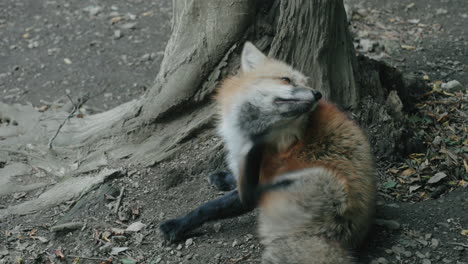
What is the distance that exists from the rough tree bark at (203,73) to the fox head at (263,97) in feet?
1.62

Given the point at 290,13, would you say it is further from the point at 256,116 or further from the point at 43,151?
the point at 43,151

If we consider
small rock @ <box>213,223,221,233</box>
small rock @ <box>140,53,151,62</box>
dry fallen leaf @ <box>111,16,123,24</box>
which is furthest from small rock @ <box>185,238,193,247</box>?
dry fallen leaf @ <box>111,16,123,24</box>

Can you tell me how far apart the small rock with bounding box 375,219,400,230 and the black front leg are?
957mm

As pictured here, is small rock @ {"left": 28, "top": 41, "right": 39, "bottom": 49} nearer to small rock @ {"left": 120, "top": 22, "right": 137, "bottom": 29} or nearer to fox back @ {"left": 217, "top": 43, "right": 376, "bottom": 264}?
small rock @ {"left": 120, "top": 22, "right": 137, "bottom": 29}

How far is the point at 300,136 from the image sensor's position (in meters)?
3.50

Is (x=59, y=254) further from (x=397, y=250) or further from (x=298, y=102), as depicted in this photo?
(x=397, y=250)

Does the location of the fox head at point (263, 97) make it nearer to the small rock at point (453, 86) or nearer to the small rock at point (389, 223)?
the small rock at point (389, 223)

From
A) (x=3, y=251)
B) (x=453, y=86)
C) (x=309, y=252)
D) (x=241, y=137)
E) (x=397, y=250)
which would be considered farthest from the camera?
(x=453, y=86)

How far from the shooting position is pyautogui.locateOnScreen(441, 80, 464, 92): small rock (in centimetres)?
554

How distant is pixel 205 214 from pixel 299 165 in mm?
894

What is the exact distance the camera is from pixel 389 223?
3.75 meters

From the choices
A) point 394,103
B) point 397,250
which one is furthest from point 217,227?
point 394,103

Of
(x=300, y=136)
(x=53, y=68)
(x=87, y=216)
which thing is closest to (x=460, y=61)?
(x=300, y=136)

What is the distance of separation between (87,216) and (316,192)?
6.38ft
